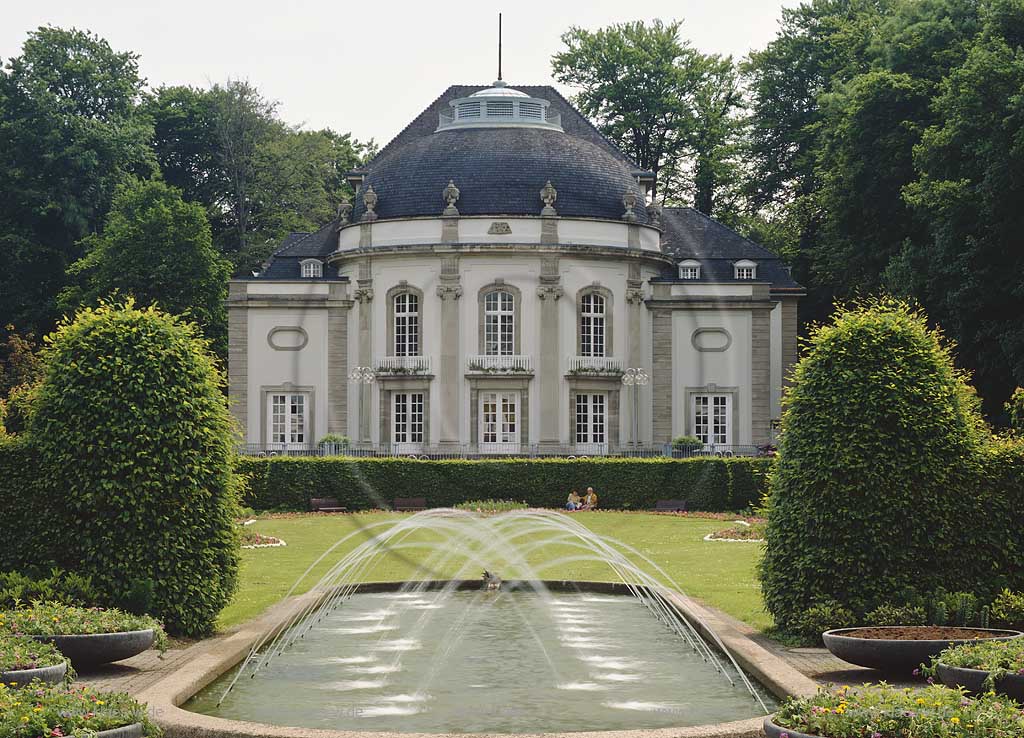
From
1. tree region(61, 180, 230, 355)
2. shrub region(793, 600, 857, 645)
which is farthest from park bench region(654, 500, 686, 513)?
tree region(61, 180, 230, 355)

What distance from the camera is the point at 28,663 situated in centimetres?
1209

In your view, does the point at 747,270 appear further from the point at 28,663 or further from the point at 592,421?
the point at 28,663

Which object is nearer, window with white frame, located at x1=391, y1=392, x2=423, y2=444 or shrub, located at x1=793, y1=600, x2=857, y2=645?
shrub, located at x1=793, y1=600, x2=857, y2=645

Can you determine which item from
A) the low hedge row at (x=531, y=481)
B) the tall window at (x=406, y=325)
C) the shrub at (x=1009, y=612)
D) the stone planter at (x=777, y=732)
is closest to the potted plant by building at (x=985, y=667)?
the stone planter at (x=777, y=732)

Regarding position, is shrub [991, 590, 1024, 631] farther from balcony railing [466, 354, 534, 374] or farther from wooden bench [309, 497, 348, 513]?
balcony railing [466, 354, 534, 374]

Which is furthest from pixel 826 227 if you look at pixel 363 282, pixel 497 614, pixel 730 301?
pixel 497 614

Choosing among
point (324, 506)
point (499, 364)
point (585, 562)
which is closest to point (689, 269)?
point (499, 364)

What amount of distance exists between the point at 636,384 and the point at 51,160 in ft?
95.8

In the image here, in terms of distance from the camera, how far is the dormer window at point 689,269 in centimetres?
5978

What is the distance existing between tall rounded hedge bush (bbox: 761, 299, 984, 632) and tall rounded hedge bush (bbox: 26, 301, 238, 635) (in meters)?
6.21

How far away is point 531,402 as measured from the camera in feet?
182

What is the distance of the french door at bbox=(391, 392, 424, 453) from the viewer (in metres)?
55.6

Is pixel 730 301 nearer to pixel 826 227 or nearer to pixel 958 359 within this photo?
pixel 826 227

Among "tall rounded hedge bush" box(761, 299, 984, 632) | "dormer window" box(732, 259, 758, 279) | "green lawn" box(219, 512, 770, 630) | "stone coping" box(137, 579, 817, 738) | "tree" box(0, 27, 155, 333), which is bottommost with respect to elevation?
"green lawn" box(219, 512, 770, 630)
